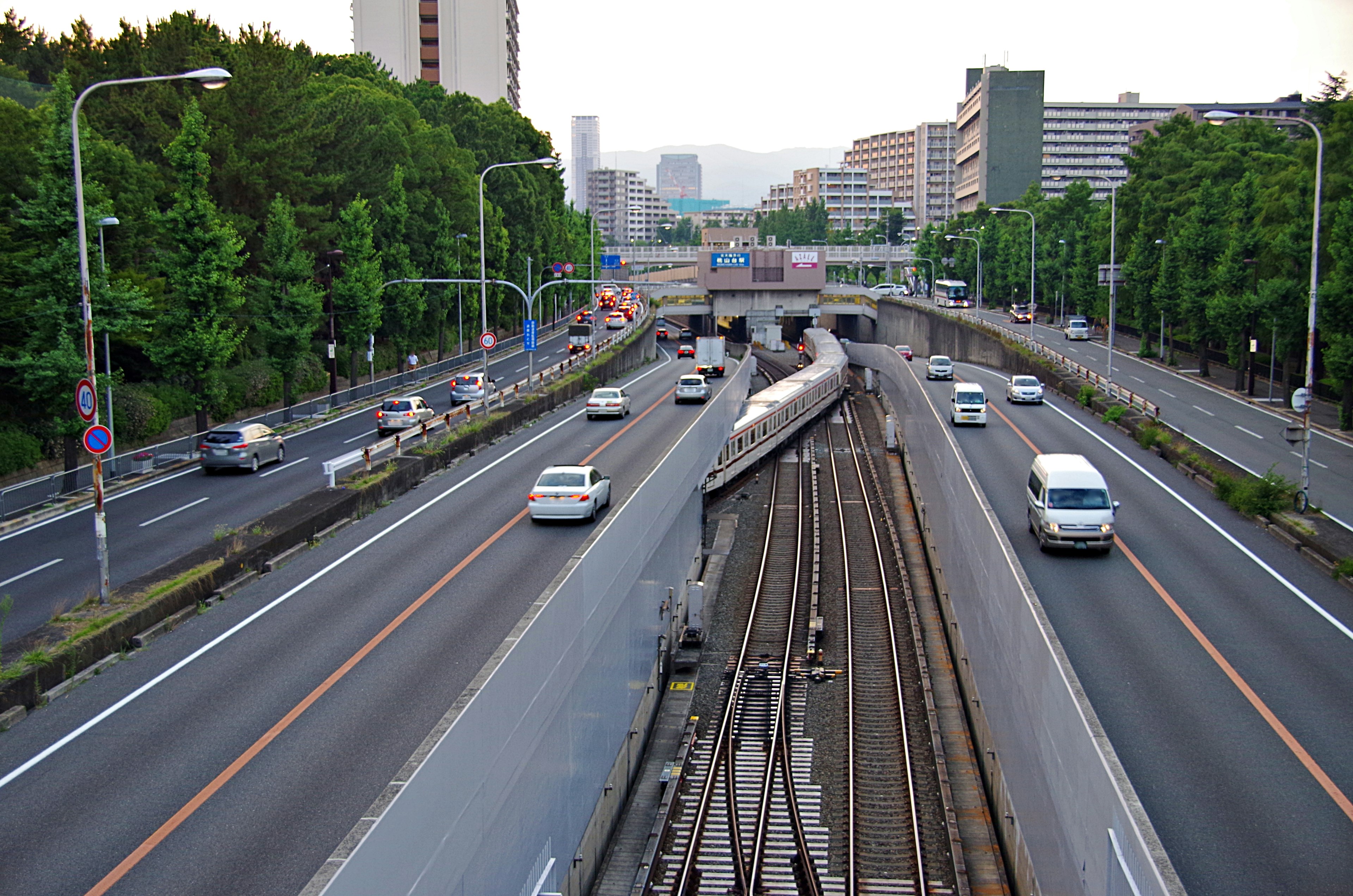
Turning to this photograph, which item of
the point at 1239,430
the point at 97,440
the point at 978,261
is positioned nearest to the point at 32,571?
the point at 97,440

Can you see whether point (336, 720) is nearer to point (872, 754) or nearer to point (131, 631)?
point (131, 631)

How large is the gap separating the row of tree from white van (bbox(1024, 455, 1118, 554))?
25.6 meters

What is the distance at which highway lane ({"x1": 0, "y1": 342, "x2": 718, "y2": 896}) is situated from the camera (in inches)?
479

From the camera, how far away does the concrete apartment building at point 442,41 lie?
118 metres

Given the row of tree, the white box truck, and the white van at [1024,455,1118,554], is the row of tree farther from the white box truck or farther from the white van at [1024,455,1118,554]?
the white van at [1024,455,1118,554]

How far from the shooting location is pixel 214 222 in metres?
39.2

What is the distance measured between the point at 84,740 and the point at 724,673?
14.3 meters

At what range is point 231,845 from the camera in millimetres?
12289

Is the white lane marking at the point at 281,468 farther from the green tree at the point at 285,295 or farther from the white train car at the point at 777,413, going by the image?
the white train car at the point at 777,413

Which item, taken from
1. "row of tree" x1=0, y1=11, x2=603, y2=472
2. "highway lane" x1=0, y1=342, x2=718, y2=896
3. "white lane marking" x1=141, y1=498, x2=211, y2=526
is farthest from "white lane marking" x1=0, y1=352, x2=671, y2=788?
"row of tree" x1=0, y1=11, x2=603, y2=472

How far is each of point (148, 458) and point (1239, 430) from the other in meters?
39.7

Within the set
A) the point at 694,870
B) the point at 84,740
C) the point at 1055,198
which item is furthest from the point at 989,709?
the point at 1055,198

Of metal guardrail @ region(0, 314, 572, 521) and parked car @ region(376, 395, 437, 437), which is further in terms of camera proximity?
parked car @ region(376, 395, 437, 437)

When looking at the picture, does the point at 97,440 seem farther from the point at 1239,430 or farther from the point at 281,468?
the point at 1239,430
